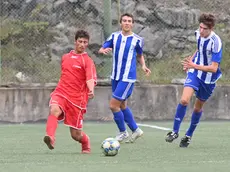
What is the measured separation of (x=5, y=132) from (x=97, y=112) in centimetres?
286

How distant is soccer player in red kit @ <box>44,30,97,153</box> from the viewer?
31.5 feet

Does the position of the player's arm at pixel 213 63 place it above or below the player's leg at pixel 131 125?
above

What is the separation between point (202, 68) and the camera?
1040cm

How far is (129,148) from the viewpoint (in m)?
10.4

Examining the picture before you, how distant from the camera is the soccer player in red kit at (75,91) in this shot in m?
9.59

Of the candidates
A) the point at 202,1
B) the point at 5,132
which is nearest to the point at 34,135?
the point at 5,132

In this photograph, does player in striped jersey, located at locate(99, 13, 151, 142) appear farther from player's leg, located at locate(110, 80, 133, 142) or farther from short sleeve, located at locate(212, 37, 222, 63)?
short sleeve, located at locate(212, 37, 222, 63)

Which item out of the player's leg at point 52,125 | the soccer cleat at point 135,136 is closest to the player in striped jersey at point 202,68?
the soccer cleat at point 135,136

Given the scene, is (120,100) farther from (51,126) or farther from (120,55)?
(51,126)

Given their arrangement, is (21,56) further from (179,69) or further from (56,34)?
(179,69)

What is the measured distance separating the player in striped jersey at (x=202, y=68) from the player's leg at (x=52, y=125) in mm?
1871

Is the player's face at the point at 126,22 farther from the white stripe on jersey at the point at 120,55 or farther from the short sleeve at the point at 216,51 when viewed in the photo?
the short sleeve at the point at 216,51

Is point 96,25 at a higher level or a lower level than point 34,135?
higher

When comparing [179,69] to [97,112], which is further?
[179,69]
